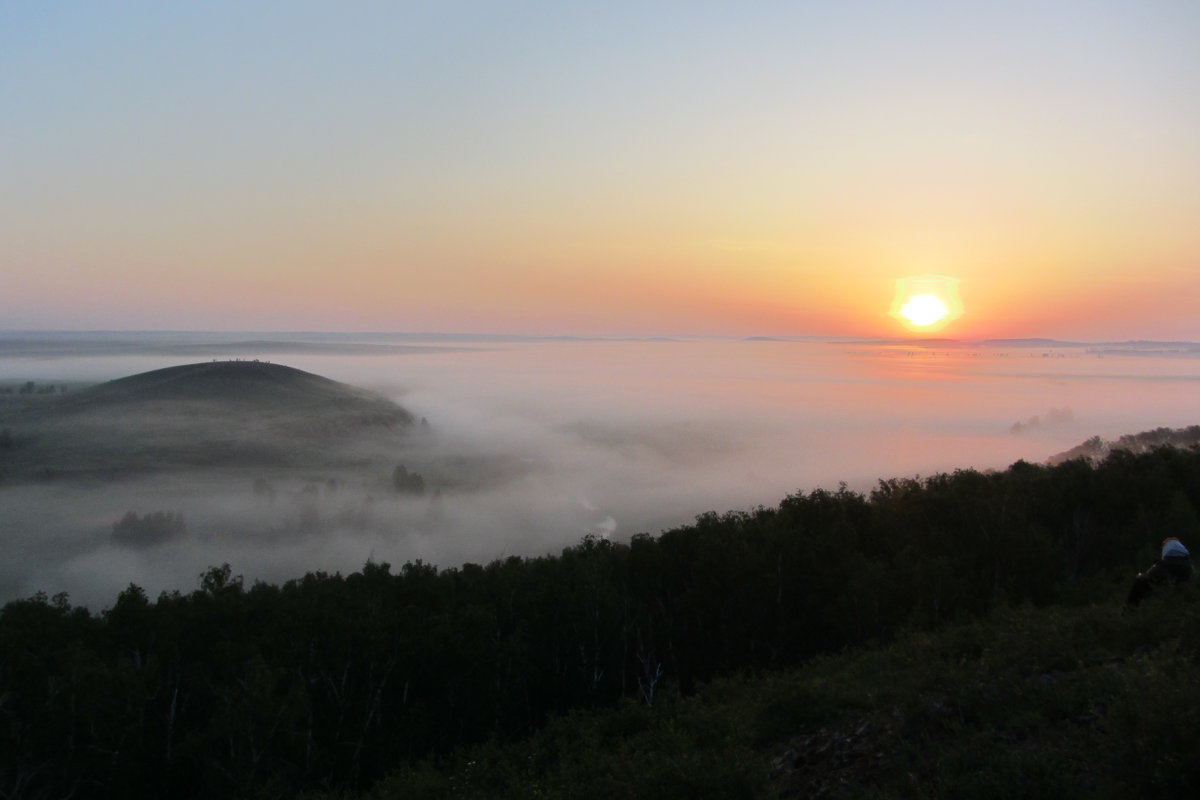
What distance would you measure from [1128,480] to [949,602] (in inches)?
649

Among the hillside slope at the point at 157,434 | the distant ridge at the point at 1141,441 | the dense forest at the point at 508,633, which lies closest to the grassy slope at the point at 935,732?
the dense forest at the point at 508,633

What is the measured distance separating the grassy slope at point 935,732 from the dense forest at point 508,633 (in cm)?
67

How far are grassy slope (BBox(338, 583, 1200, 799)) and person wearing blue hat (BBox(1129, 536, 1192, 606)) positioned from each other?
0.77 metres

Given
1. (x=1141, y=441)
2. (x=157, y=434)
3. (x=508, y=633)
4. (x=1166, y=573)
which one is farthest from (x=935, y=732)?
(x=157, y=434)

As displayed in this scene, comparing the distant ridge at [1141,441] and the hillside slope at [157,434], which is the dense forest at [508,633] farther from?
the hillside slope at [157,434]

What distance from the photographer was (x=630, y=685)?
30.3 metres

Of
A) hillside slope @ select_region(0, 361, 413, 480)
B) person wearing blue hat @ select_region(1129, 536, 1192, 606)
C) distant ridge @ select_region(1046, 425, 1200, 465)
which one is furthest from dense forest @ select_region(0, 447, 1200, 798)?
hillside slope @ select_region(0, 361, 413, 480)

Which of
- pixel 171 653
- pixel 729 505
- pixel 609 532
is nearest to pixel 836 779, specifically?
pixel 171 653

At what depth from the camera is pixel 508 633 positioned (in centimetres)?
2808

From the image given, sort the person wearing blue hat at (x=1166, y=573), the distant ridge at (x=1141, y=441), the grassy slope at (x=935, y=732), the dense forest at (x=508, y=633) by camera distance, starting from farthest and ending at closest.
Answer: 1. the distant ridge at (x=1141, y=441)
2. the dense forest at (x=508, y=633)
3. the person wearing blue hat at (x=1166, y=573)
4. the grassy slope at (x=935, y=732)

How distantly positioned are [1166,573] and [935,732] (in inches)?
288

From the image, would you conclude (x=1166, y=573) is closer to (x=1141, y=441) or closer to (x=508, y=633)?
(x=508, y=633)

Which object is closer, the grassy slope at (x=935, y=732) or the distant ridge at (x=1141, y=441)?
the grassy slope at (x=935, y=732)

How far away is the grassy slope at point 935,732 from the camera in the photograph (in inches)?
362
